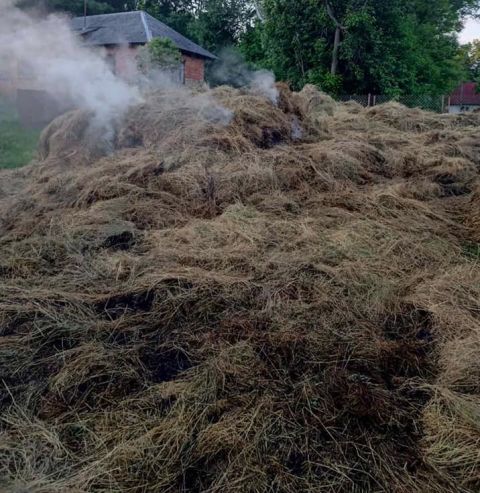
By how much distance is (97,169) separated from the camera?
519 centimetres

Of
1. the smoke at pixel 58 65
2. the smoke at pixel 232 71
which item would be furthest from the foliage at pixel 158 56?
the smoke at pixel 58 65

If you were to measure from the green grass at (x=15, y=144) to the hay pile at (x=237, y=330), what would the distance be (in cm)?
264

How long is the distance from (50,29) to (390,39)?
1077 centimetres

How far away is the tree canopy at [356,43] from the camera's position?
14289 mm

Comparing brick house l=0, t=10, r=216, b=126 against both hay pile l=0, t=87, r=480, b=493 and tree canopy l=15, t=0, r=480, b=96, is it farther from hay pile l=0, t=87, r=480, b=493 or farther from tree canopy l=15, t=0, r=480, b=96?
hay pile l=0, t=87, r=480, b=493

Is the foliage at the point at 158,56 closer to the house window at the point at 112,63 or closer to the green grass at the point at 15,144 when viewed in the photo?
the house window at the point at 112,63

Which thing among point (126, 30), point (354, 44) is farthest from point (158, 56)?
point (354, 44)

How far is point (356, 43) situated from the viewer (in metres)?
14.3

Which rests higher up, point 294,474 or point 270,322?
point 270,322

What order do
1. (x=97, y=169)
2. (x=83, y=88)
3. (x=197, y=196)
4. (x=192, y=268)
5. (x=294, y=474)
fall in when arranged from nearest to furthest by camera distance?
(x=294, y=474)
(x=192, y=268)
(x=197, y=196)
(x=97, y=169)
(x=83, y=88)

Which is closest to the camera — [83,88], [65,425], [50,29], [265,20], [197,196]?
[65,425]

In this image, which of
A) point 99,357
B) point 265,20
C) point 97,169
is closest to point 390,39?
point 265,20

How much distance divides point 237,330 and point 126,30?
17.3 metres

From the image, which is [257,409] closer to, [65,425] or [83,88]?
[65,425]
